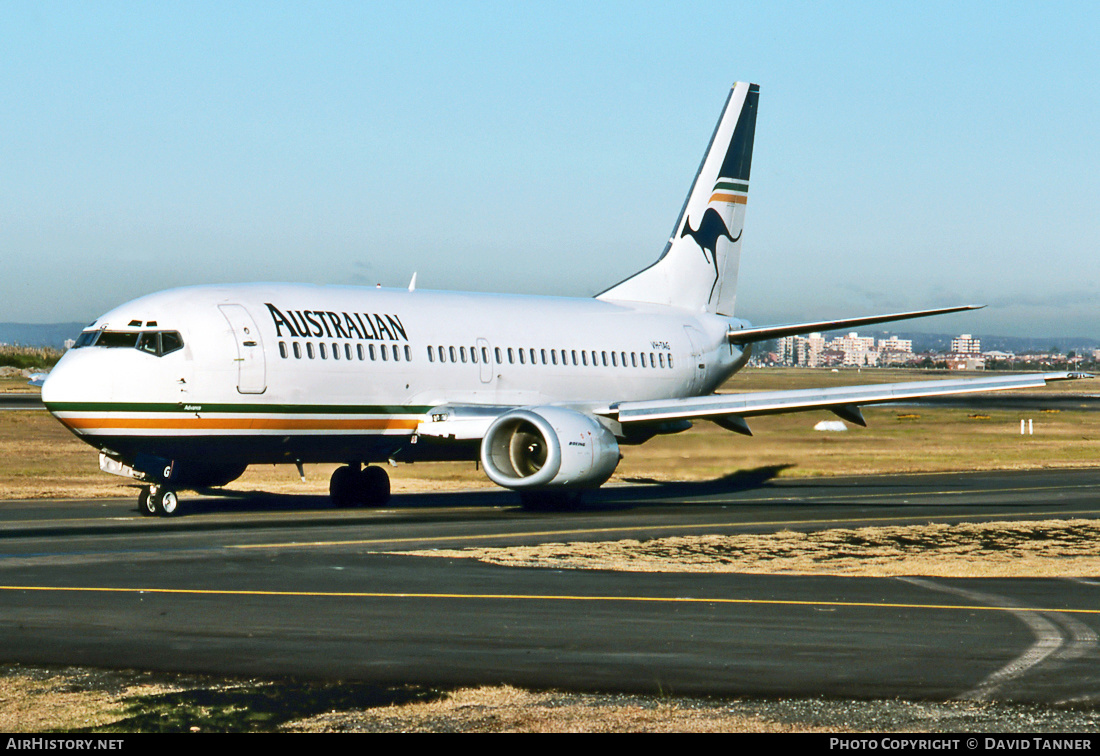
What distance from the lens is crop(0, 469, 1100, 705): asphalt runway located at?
10625mm

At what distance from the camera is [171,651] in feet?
38.0

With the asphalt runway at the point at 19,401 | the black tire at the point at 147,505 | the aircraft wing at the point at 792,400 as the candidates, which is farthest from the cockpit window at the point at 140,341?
the asphalt runway at the point at 19,401

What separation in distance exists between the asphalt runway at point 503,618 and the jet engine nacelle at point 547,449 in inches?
106

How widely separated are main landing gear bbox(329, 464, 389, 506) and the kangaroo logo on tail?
1223 cm

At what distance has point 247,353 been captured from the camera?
25.7 m

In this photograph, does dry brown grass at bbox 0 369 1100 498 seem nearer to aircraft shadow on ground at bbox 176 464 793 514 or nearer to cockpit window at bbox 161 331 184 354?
aircraft shadow on ground at bbox 176 464 793 514

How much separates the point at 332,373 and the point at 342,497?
4.17 meters

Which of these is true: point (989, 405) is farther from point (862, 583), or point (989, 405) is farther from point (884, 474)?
point (862, 583)

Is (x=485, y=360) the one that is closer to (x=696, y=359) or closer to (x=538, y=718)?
(x=696, y=359)

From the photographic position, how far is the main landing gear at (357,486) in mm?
29859

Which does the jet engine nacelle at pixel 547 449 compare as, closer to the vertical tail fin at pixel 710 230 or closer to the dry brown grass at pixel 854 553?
the dry brown grass at pixel 854 553

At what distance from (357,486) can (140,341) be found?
6728 mm

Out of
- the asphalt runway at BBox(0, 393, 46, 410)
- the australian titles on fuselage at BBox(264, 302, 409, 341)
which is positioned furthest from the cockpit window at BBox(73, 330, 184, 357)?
the asphalt runway at BBox(0, 393, 46, 410)
